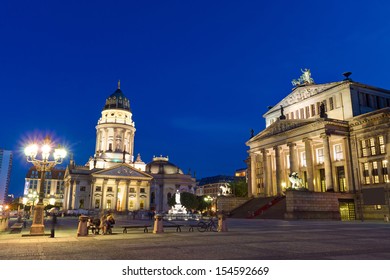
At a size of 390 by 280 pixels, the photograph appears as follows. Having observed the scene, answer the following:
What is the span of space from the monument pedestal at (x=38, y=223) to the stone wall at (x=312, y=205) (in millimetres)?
28118

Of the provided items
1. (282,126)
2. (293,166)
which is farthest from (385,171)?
(282,126)

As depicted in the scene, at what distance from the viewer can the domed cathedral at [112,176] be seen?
335 feet

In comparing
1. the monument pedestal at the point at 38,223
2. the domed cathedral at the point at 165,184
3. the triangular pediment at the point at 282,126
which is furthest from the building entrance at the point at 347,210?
the domed cathedral at the point at 165,184

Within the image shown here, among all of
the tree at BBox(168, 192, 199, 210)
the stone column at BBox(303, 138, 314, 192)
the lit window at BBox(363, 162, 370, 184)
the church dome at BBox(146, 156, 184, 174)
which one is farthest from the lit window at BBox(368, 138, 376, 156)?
the church dome at BBox(146, 156, 184, 174)

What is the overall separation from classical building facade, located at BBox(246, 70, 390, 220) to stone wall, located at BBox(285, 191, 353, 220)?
8.01 ft

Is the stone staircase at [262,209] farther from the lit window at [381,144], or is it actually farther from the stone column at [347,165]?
the lit window at [381,144]

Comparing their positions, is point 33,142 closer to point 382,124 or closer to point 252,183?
point 382,124

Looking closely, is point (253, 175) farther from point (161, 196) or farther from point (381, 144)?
point (161, 196)

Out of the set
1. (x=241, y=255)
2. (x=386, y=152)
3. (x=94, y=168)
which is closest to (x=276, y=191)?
(x=386, y=152)

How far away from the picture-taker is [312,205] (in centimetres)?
3966

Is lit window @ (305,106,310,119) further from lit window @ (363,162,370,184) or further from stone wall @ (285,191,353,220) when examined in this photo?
stone wall @ (285,191,353,220)

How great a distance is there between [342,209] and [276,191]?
12.0 metres

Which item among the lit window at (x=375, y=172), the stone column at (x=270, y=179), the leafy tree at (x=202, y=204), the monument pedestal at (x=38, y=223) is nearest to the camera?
the monument pedestal at (x=38, y=223)

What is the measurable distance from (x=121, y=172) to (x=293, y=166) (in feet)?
224
